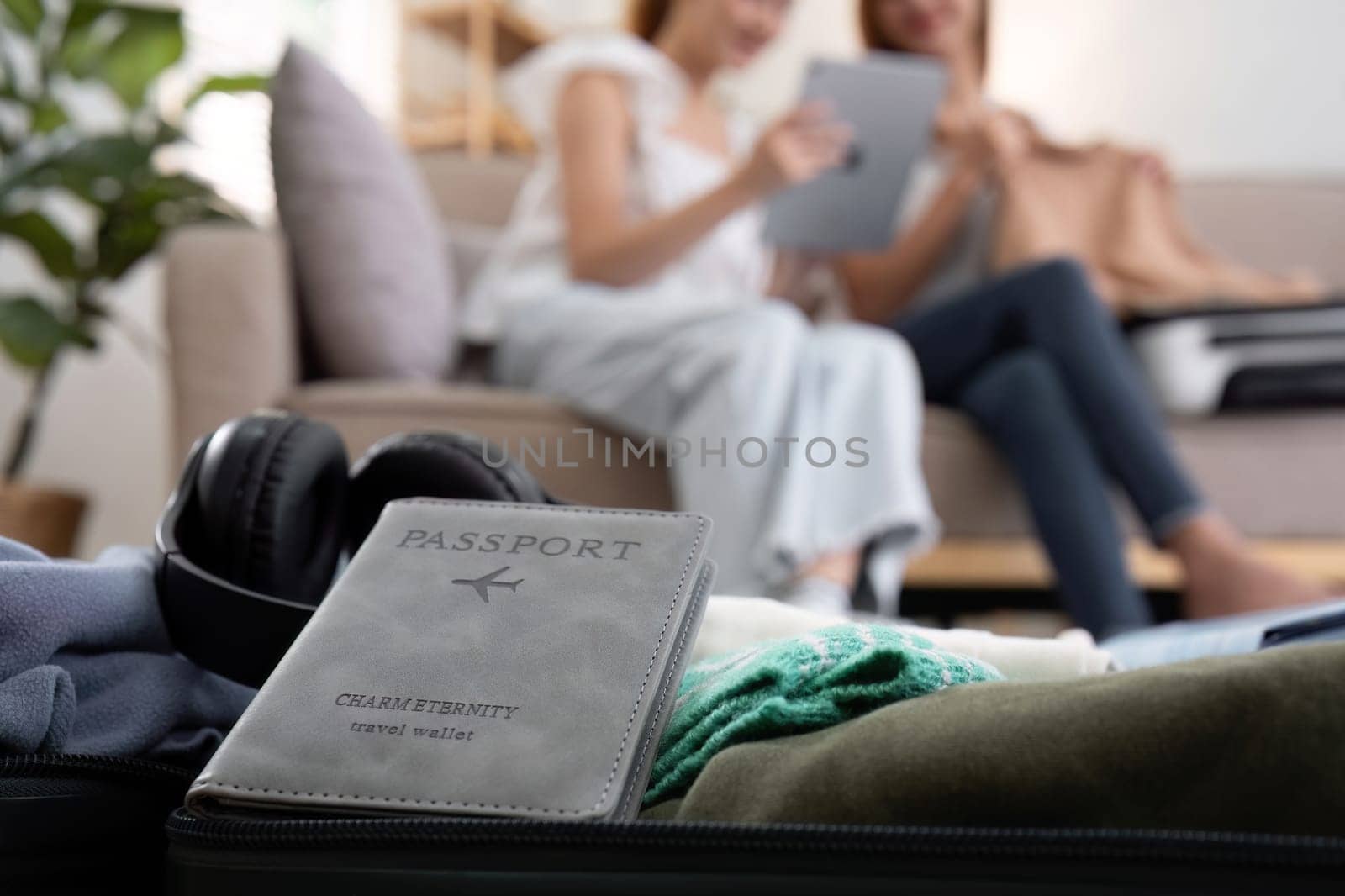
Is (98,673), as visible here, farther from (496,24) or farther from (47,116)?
(496,24)

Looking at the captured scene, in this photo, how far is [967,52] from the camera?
5.96 ft

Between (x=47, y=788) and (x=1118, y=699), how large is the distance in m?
0.29

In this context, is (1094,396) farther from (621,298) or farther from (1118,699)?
(1118,699)

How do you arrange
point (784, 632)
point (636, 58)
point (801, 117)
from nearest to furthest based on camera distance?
point (784, 632), point (801, 117), point (636, 58)

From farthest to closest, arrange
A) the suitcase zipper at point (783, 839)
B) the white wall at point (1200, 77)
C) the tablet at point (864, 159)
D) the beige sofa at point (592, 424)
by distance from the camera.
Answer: the white wall at point (1200, 77)
the tablet at point (864, 159)
the beige sofa at point (592, 424)
the suitcase zipper at point (783, 839)

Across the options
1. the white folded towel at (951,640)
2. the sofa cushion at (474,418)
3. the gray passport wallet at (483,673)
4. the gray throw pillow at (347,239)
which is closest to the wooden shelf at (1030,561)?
the sofa cushion at (474,418)

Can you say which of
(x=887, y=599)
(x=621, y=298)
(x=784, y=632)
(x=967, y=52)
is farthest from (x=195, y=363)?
(x=967, y=52)

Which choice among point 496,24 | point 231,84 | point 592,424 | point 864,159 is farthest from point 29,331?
point 496,24

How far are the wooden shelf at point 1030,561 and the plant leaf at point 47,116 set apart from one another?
4.44 feet

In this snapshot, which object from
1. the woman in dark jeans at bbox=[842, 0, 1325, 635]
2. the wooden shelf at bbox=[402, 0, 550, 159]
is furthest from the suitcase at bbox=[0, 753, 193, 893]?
the wooden shelf at bbox=[402, 0, 550, 159]

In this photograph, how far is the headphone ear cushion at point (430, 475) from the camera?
16.3 inches

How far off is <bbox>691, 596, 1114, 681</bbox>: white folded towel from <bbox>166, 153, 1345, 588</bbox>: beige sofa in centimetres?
50

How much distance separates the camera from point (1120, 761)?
255mm

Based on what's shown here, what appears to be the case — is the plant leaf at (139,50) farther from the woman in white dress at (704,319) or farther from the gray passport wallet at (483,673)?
the gray passport wallet at (483,673)
